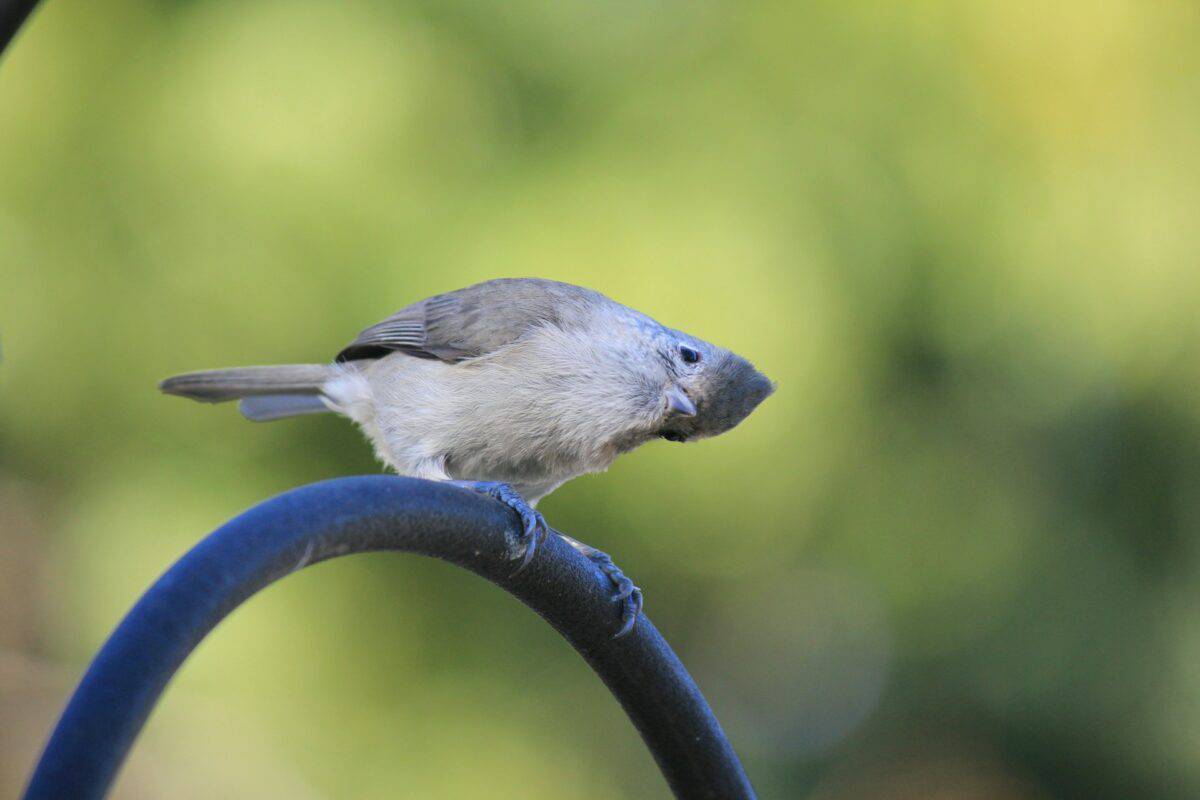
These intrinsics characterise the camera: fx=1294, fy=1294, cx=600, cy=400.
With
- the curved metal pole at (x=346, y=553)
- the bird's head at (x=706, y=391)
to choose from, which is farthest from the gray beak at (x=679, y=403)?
the curved metal pole at (x=346, y=553)

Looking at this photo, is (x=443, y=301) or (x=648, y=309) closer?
(x=443, y=301)

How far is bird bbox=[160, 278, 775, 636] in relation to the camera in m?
2.82

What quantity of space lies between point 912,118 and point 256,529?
3.55 m

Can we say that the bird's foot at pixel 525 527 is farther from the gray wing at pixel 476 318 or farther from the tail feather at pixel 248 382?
the tail feather at pixel 248 382

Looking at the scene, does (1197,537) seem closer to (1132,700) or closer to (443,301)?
(1132,700)

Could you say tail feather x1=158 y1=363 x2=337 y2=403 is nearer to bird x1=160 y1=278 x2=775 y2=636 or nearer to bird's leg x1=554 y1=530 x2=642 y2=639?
bird x1=160 y1=278 x2=775 y2=636

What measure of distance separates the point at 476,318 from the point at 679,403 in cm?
74

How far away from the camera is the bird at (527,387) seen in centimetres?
282

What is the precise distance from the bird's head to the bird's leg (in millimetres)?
311

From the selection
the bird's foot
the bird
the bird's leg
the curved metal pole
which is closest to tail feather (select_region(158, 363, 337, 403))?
the bird

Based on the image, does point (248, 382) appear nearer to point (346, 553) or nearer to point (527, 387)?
point (527, 387)

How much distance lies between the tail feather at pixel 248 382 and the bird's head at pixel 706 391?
44.2 inches

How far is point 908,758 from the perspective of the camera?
14.7 ft

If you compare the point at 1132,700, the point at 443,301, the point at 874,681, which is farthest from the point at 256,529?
the point at 1132,700
